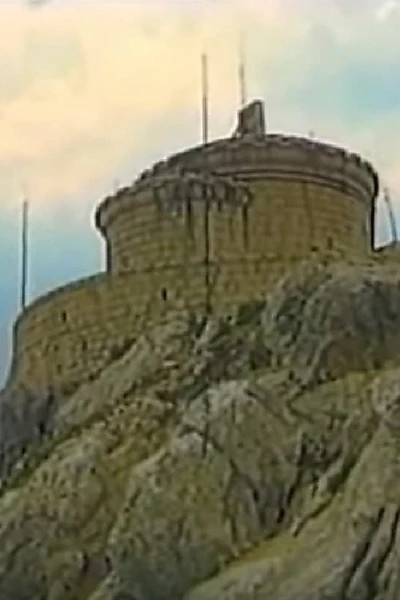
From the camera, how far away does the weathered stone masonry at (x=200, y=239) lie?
127 ft

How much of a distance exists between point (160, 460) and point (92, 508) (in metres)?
1.68

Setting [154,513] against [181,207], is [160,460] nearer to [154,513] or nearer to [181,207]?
[154,513]

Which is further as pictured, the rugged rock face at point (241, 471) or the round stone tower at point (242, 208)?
the round stone tower at point (242, 208)

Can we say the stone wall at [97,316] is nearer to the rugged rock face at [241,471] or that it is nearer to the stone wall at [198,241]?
the stone wall at [198,241]

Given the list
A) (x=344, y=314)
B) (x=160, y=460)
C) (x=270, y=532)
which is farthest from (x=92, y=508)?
(x=344, y=314)

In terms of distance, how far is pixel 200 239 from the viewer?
3962cm

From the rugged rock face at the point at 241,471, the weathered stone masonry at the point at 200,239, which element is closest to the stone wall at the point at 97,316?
the weathered stone masonry at the point at 200,239

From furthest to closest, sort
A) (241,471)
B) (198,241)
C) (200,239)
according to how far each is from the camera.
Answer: (200,239), (198,241), (241,471)

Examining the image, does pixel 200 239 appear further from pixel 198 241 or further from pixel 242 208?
pixel 242 208

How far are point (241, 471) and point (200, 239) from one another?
1088 cm

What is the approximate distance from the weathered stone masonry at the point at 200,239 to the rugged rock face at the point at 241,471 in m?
2.40

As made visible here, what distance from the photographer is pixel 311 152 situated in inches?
1597

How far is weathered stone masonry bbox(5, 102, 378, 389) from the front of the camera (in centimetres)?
3866

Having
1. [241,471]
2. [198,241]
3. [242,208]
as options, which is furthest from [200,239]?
[241,471]
